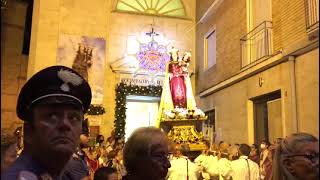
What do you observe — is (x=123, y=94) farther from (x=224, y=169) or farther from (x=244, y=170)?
(x=244, y=170)

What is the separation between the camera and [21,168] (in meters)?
1.28

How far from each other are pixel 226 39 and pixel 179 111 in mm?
5272

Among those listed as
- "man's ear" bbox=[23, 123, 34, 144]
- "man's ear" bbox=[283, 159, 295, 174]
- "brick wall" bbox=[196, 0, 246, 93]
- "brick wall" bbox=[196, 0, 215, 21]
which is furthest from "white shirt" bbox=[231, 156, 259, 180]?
"brick wall" bbox=[196, 0, 215, 21]

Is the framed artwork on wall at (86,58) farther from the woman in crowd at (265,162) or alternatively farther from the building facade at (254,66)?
the woman in crowd at (265,162)

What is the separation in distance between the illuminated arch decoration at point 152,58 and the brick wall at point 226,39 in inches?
72.1

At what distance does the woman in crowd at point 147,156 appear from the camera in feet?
7.44

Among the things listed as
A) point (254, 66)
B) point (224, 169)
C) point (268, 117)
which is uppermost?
point (254, 66)

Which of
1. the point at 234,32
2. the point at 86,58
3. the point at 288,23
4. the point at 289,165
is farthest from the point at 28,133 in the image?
the point at 86,58

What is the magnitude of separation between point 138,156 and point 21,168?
42.8 inches

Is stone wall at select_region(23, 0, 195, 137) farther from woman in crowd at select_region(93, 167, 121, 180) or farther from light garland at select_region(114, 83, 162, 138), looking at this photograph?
woman in crowd at select_region(93, 167, 121, 180)

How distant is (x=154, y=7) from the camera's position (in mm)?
18594

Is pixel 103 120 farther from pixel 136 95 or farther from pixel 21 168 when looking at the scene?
pixel 21 168

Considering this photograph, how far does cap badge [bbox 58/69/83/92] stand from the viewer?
148cm

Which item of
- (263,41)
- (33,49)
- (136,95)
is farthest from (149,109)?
(263,41)
